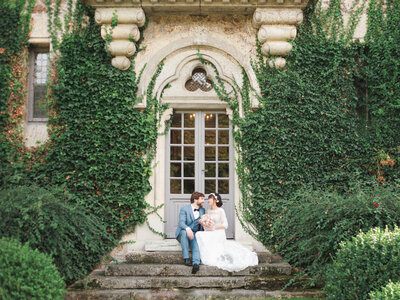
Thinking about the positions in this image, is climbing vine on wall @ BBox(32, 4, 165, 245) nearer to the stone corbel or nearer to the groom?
the stone corbel

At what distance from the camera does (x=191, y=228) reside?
6.85 metres

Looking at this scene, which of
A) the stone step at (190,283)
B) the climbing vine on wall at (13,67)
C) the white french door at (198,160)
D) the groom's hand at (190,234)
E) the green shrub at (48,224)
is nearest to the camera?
the green shrub at (48,224)

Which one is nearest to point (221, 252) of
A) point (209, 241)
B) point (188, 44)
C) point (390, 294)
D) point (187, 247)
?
point (209, 241)

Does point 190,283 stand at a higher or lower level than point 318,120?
lower

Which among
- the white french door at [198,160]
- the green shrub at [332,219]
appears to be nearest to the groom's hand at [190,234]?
the white french door at [198,160]

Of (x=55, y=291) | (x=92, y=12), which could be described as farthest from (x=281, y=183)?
(x=92, y=12)

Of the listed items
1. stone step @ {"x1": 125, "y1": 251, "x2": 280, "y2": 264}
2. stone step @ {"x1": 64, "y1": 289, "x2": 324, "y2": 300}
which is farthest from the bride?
stone step @ {"x1": 64, "y1": 289, "x2": 324, "y2": 300}

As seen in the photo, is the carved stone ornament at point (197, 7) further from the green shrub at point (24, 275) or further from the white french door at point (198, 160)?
the green shrub at point (24, 275)

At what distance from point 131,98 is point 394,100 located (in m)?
5.36

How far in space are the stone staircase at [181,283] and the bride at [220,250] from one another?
12 centimetres

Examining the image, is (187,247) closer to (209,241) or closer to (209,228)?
(209,241)

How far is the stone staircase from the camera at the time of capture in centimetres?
573

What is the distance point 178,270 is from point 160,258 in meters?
0.57

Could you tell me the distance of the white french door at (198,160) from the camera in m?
7.87
